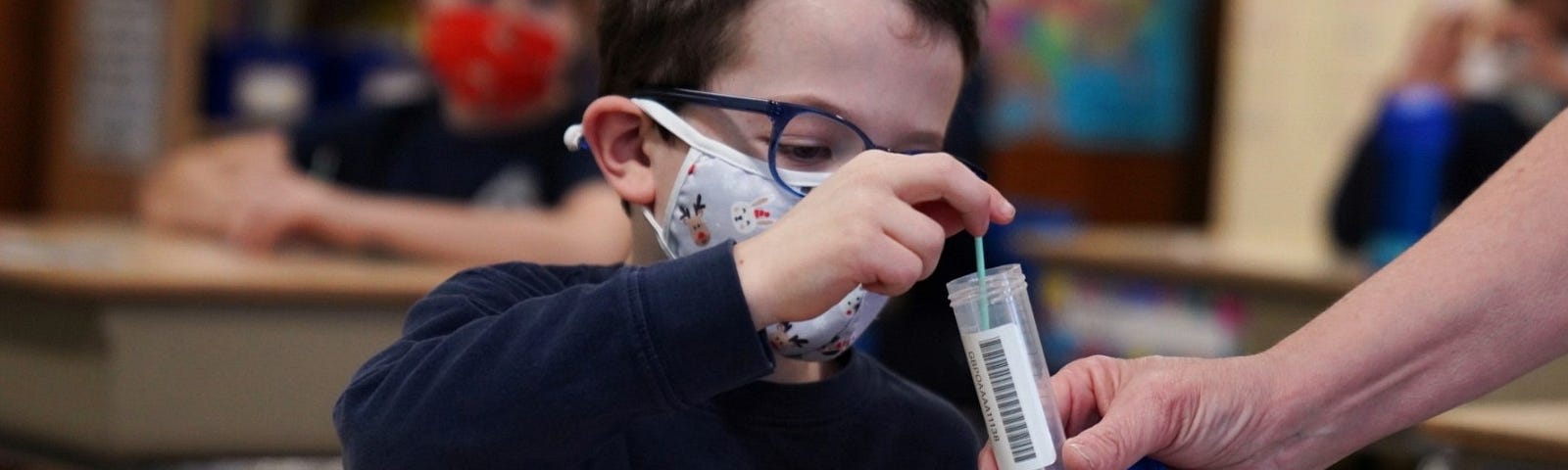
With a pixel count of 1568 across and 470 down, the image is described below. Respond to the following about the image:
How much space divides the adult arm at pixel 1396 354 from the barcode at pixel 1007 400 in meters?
0.15

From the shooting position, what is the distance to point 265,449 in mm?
2414

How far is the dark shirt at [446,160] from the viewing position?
10.1 feet

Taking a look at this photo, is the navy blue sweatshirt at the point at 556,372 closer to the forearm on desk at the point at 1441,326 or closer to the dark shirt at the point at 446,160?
the forearm on desk at the point at 1441,326

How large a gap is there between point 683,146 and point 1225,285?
2643mm

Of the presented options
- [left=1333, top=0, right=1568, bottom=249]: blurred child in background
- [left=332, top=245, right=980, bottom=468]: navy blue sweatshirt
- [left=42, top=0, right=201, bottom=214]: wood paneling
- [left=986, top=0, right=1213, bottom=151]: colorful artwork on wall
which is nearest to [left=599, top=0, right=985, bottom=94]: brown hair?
[left=332, top=245, right=980, bottom=468]: navy blue sweatshirt

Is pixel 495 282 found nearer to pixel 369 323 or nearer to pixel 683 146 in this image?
pixel 683 146

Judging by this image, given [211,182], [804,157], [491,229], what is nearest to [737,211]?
[804,157]

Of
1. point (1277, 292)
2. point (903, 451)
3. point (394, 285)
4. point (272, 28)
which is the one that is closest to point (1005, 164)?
point (272, 28)

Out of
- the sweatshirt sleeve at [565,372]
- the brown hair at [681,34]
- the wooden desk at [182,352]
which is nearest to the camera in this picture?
the sweatshirt sleeve at [565,372]

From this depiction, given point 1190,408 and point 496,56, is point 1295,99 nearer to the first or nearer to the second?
point 496,56

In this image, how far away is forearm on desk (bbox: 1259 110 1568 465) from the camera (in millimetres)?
1096

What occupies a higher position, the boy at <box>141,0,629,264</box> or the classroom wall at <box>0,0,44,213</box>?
the boy at <box>141,0,629,264</box>

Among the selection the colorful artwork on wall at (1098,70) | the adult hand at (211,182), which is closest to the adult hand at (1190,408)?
the adult hand at (211,182)

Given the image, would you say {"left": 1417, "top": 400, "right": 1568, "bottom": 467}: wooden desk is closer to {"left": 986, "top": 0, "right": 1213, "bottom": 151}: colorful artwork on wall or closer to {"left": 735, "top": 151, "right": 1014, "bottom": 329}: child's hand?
{"left": 735, "top": 151, "right": 1014, "bottom": 329}: child's hand
